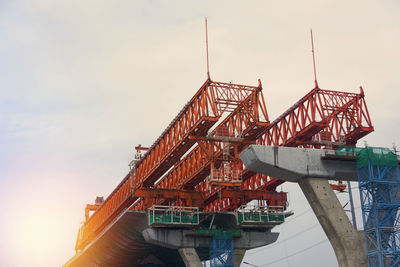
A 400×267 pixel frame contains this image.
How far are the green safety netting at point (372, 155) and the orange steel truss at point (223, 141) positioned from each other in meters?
13.1

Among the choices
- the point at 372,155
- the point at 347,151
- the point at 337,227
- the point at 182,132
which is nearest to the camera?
the point at 337,227

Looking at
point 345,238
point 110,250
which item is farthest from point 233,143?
point 110,250

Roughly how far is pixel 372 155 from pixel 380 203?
3.42 metres

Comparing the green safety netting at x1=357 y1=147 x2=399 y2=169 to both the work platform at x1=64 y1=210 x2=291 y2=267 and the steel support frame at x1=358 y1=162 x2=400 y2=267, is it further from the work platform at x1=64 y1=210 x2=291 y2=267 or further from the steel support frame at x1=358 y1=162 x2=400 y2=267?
the work platform at x1=64 y1=210 x2=291 y2=267

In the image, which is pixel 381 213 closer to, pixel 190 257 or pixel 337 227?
pixel 337 227

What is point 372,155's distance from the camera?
3959 centimetres

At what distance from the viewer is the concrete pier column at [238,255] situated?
60.3 meters

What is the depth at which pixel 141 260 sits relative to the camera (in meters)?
76.4

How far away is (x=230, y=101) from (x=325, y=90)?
12619 millimetres

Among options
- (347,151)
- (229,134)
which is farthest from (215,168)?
(347,151)

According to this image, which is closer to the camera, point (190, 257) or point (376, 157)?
point (376, 157)

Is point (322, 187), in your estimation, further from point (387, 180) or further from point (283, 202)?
point (283, 202)

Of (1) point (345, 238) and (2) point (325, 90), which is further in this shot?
(2) point (325, 90)

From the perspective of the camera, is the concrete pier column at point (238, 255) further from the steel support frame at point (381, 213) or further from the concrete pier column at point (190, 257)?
the steel support frame at point (381, 213)
